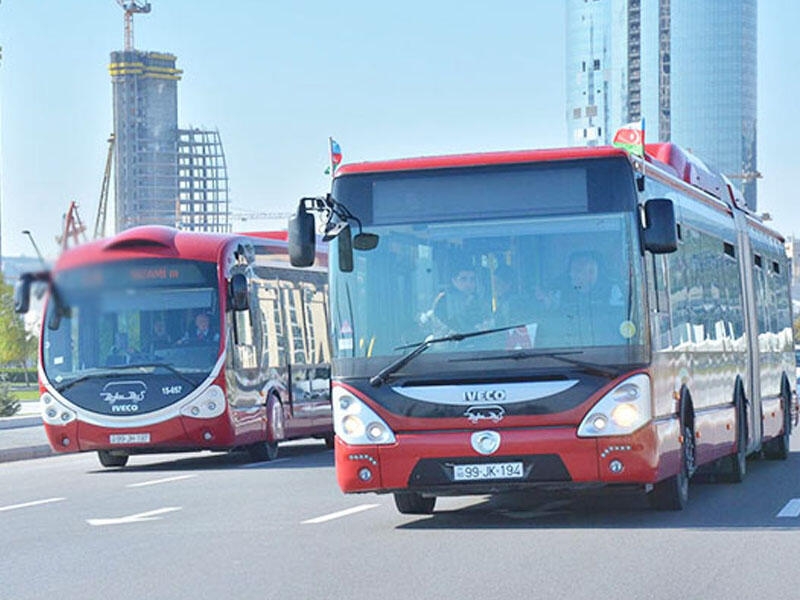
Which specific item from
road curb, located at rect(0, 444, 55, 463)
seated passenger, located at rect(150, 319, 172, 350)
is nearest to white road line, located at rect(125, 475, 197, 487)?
seated passenger, located at rect(150, 319, 172, 350)

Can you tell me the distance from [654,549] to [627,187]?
10.2 feet

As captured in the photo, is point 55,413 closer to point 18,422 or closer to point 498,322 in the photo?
point 498,322

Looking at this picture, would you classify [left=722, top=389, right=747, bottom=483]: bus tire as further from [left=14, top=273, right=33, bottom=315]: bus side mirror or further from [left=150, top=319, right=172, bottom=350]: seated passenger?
[left=14, top=273, right=33, bottom=315]: bus side mirror

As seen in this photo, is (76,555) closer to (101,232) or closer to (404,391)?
(404,391)

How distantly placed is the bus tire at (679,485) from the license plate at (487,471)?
1.96 m

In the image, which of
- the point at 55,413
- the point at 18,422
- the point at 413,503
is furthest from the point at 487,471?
the point at 18,422

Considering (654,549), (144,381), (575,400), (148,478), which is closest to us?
(654,549)

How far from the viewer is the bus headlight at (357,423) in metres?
12.7

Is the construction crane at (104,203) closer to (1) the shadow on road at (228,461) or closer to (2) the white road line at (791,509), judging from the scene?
(2) the white road line at (791,509)

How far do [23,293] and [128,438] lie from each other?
21860mm

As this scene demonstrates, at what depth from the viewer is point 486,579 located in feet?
30.8

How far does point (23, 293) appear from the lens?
194 centimetres

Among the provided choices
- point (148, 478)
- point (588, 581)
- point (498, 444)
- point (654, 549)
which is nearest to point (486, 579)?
point (588, 581)

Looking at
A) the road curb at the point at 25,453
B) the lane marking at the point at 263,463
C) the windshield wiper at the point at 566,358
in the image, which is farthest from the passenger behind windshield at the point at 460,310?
the road curb at the point at 25,453
